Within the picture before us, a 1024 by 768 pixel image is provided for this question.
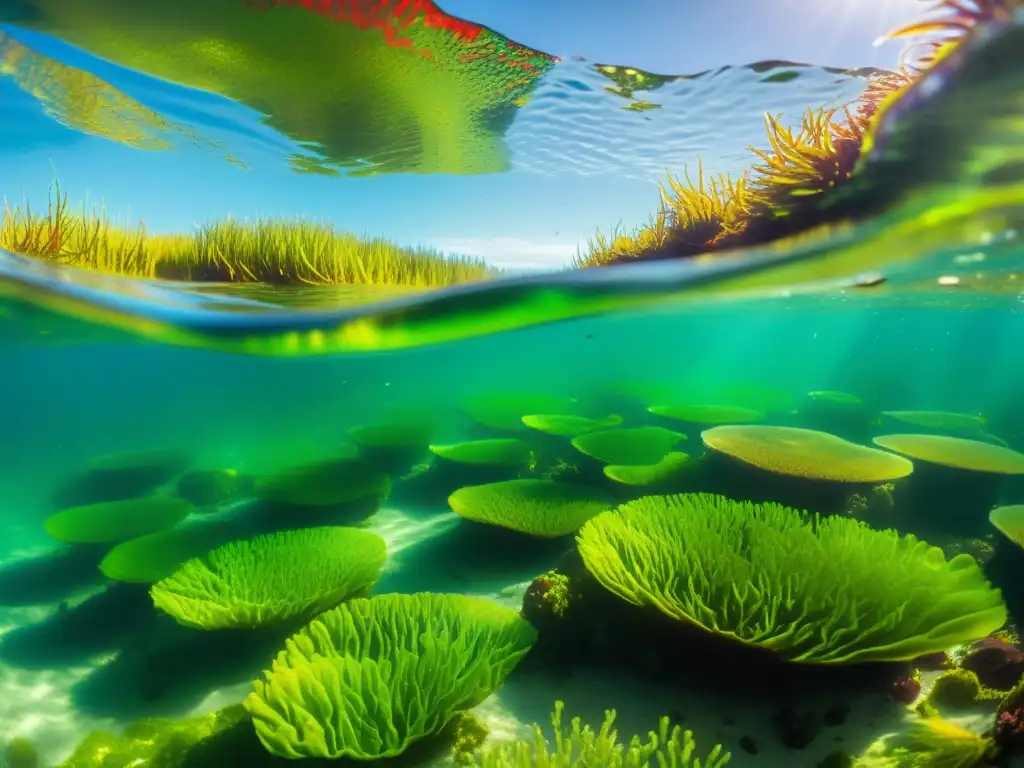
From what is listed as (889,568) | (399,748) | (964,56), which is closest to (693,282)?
(964,56)

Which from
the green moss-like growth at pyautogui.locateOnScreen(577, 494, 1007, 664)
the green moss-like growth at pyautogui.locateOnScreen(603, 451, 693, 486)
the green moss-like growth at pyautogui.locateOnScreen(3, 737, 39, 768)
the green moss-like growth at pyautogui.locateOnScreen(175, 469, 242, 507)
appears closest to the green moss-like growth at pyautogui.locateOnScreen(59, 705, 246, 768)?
the green moss-like growth at pyautogui.locateOnScreen(3, 737, 39, 768)

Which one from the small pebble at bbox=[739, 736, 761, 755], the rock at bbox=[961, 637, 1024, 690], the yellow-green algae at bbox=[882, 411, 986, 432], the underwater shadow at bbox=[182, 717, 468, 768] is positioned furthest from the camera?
the yellow-green algae at bbox=[882, 411, 986, 432]

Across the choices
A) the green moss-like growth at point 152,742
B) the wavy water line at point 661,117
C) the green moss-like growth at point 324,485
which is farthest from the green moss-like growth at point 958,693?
the green moss-like growth at point 324,485

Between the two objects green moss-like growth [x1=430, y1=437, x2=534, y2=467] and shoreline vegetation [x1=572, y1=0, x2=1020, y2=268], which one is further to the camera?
green moss-like growth [x1=430, y1=437, x2=534, y2=467]

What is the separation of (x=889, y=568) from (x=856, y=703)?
36.7 inches

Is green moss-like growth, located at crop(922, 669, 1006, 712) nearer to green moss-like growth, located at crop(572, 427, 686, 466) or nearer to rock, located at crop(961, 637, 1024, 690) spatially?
rock, located at crop(961, 637, 1024, 690)

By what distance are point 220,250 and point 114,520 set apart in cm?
452

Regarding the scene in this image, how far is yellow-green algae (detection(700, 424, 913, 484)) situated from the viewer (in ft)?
18.9

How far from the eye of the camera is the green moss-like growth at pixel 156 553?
5516 millimetres

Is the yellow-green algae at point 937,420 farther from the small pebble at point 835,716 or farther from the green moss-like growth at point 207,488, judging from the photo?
the green moss-like growth at point 207,488

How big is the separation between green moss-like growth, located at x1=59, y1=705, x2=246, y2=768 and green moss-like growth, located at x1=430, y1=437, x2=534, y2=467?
16.7 feet

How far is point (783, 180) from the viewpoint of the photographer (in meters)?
4.57

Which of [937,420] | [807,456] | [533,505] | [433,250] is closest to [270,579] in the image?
[533,505]

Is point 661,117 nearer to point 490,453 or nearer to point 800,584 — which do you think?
point 800,584
